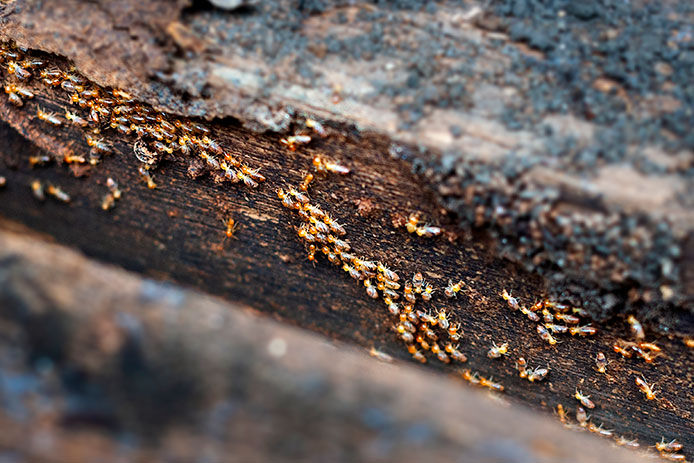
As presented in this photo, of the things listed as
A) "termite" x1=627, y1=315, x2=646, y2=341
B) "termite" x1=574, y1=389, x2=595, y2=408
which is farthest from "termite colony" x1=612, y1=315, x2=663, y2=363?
"termite" x1=574, y1=389, x2=595, y2=408

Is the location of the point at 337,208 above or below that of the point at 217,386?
above

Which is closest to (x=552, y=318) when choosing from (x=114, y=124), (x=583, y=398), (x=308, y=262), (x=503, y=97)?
(x=583, y=398)

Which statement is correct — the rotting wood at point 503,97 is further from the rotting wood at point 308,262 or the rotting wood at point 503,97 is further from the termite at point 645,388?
the termite at point 645,388

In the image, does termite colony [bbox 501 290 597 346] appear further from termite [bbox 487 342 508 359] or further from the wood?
termite [bbox 487 342 508 359]

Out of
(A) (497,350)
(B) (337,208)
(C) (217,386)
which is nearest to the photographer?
(C) (217,386)

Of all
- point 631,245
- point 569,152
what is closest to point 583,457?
point 631,245

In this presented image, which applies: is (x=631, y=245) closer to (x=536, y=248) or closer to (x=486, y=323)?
(x=536, y=248)

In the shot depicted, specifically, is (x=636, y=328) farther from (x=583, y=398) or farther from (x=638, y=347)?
(x=583, y=398)
